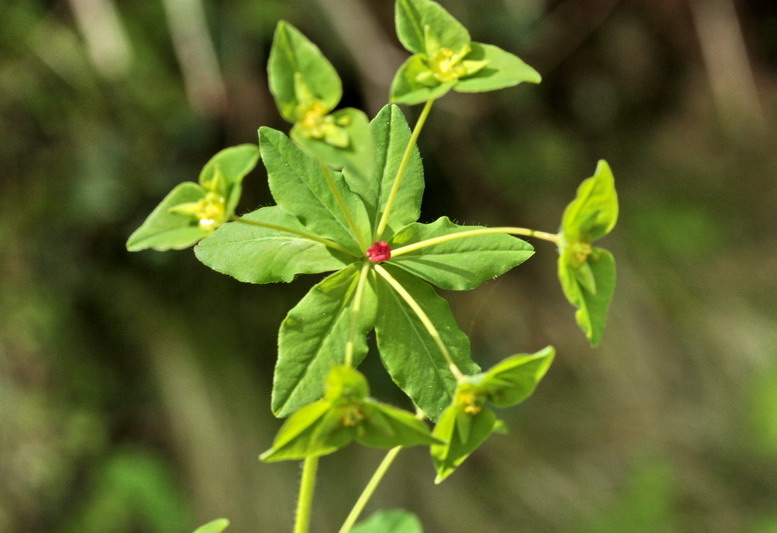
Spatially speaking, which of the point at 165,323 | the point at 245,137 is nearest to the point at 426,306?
the point at 245,137

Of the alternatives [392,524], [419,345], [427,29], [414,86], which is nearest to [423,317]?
[419,345]

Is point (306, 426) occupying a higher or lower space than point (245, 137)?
higher

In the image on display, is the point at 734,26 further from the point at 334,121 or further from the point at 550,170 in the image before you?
the point at 334,121

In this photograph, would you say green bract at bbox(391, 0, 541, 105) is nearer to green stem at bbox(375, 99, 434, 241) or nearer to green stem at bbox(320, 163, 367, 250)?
green stem at bbox(375, 99, 434, 241)

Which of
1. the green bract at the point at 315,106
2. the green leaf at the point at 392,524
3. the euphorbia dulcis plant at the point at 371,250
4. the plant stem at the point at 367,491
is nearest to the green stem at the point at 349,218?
the euphorbia dulcis plant at the point at 371,250

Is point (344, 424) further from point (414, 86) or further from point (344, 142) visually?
point (414, 86)

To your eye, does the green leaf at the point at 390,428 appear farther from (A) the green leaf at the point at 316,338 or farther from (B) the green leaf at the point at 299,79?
(B) the green leaf at the point at 299,79
